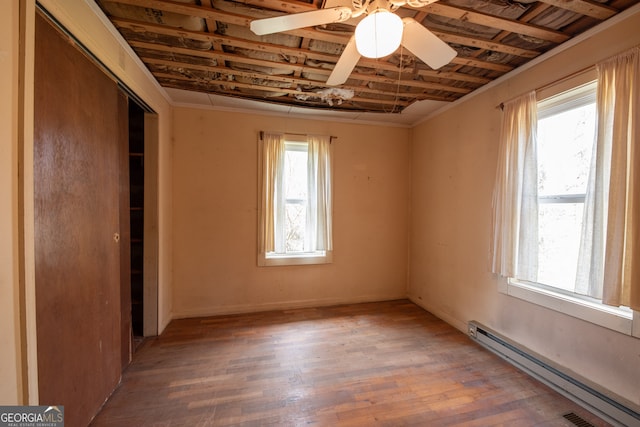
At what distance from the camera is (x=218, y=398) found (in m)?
1.84

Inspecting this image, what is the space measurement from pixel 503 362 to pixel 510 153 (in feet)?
6.23

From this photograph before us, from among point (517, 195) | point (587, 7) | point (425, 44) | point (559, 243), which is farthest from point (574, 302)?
point (425, 44)

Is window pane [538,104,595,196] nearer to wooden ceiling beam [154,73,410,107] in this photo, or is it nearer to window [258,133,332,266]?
wooden ceiling beam [154,73,410,107]

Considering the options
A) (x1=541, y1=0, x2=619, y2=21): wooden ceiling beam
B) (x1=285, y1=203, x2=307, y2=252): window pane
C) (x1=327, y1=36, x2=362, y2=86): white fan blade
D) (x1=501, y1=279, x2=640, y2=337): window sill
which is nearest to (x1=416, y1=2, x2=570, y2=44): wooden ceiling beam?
(x1=541, y1=0, x2=619, y2=21): wooden ceiling beam

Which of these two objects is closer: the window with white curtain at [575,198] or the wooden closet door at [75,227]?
the wooden closet door at [75,227]

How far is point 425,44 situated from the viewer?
1417 mm

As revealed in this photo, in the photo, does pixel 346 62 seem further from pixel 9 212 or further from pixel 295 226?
pixel 295 226

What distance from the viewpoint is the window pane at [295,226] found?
11.5ft

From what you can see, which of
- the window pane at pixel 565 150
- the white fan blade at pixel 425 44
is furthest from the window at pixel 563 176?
the white fan blade at pixel 425 44

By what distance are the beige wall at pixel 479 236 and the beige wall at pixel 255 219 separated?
1.30ft

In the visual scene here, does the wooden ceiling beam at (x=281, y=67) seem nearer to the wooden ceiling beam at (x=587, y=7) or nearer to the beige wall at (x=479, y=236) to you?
the beige wall at (x=479, y=236)

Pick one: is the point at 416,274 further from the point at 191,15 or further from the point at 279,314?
the point at 191,15

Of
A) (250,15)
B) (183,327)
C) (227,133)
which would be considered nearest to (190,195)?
(227,133)

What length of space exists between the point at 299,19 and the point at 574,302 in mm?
2648
